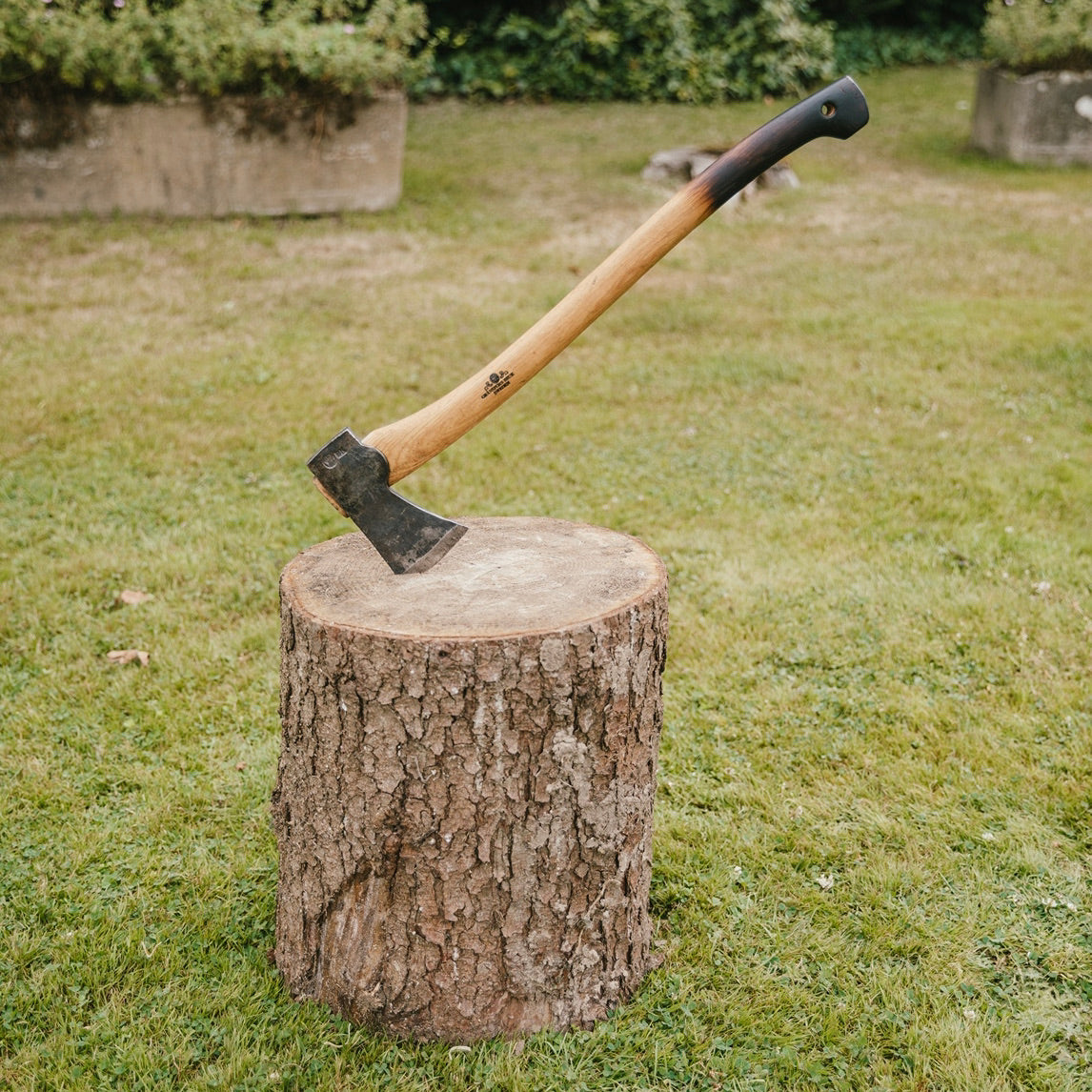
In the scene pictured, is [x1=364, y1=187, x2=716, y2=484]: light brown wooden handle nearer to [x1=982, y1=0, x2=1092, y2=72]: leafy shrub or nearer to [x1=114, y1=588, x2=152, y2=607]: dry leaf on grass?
[x1=114, y1=588, x2=152, y2=607]: dry leaf on grass

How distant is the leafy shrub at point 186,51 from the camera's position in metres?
8.54

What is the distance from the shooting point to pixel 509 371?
8.68ft

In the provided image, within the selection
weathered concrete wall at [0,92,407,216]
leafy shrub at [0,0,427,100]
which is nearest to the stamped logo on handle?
leafy shrub at [0,0,427,100]

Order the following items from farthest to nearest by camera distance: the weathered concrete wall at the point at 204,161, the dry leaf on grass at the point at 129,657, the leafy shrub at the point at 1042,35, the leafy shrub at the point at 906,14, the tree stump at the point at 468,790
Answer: the leafy shrub at the point at 906,14 → the leafy shrub at the point at 1042,35 → the weathered concrete wall at the point at 204,161 → the dry leaf on grass at the point at 129,657 → the tree stump at the point at 468,790

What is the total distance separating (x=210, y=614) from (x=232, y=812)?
1235 mm

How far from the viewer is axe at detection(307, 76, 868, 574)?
260 cm

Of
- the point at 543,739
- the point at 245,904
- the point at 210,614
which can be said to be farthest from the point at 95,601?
the point at 543,739

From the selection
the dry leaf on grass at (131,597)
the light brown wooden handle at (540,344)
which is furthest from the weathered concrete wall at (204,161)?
the light brown wooden handle at (540,344)

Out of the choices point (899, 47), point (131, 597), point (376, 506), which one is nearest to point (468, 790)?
point (376, 506)

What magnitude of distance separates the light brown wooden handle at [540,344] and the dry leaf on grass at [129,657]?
6.03 feet

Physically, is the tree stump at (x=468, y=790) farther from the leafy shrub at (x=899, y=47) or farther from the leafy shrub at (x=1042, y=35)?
the leafy shrub at (x=899, y=47)

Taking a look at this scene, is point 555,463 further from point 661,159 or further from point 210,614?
point 661,159

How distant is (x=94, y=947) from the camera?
274 cm

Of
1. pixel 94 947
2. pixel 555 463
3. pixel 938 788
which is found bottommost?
pixel 94 947
